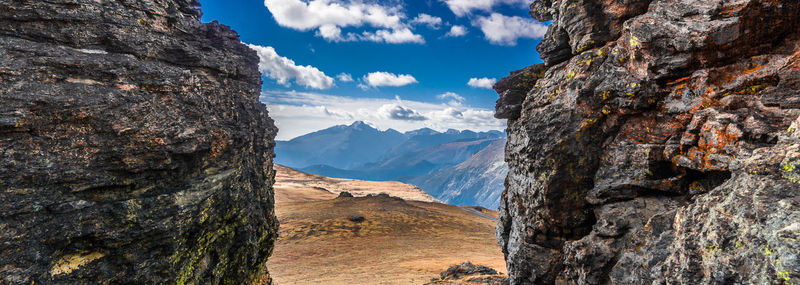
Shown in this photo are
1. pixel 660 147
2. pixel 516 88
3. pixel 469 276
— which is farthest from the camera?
pixel 469 276

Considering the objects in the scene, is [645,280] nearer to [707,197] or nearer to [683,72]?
[707,197]

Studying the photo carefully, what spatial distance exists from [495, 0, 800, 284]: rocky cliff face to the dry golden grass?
847 inches

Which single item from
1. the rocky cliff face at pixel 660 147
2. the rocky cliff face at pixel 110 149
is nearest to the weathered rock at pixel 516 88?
the rocky cliff face at pixel 660 147

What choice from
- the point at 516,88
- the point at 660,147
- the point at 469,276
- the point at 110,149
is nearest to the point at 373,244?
the point at 469,276

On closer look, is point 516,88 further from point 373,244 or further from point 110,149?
point 373,244

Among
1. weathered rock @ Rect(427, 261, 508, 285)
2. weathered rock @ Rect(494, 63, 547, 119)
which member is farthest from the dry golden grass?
weathered rock @ Rect(494, 63, 547, 119)

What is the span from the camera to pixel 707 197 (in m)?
9.04

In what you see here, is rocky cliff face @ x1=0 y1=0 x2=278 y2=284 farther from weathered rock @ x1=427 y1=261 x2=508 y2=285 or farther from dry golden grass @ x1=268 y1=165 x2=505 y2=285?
dry golden grass @ x1=268 y1=165 x2=505 y2=285

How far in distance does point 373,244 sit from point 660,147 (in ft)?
158

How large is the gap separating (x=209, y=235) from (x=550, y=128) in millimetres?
18053

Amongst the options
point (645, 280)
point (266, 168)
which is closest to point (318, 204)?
point (266, 168)

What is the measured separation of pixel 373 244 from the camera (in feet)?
180

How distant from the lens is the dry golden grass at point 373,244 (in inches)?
1489

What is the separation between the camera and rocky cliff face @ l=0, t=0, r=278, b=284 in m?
11.2
